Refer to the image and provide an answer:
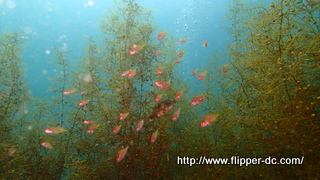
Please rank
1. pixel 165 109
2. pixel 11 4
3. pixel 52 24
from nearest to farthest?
pixel 165 109
pixel 11 4
pixel 52 24

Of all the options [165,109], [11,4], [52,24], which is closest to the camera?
[165,109]

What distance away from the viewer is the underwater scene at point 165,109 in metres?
3.27

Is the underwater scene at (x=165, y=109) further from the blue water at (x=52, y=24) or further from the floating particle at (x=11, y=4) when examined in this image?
the floating particle at (x=11, y=4)

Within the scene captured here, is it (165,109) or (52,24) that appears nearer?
(165,109)

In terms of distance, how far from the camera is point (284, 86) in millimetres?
3334

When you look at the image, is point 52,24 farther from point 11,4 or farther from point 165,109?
point 165,109

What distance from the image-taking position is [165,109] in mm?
5258

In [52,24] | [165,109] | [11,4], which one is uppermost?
[11,4]

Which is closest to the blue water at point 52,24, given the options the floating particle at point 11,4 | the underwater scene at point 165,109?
the floating particle at point 11,4

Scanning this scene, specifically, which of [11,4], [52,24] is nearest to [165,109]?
[52,24]

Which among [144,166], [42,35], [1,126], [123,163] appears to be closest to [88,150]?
[123,163]

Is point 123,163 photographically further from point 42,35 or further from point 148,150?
point 42,35

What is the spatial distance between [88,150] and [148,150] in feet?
8.61

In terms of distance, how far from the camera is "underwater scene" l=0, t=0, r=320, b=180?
327 centimetres
